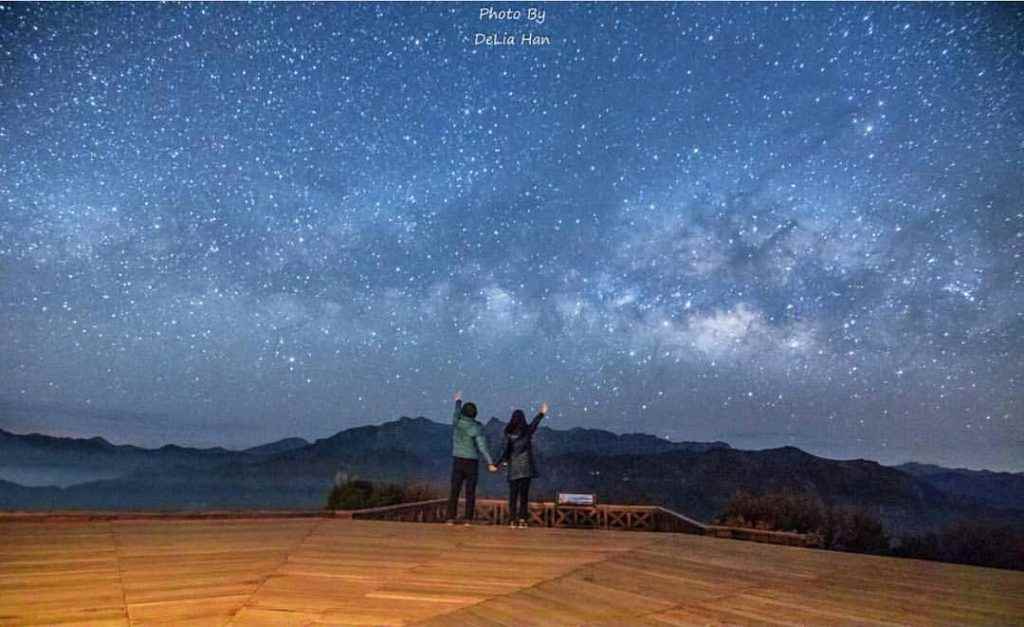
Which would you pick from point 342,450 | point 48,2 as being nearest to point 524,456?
point 48,2

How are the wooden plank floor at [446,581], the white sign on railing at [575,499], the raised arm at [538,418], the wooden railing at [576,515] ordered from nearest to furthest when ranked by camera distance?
the wooden plank floor at [446,581] → the raised arm at [538,418] → the wooden railing at [576,515] → the white sign on railing at [575,499]

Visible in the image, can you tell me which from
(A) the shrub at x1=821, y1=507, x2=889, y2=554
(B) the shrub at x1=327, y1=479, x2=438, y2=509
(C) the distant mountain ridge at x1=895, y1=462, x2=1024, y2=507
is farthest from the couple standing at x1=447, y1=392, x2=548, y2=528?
(C) the distant mountain ridge at x1=895, y1=462, x2=1024, y2=507

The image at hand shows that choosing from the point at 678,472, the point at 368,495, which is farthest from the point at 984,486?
the point at 368,495

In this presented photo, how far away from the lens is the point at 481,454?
8703 millimetres

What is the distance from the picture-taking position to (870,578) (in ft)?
16.2

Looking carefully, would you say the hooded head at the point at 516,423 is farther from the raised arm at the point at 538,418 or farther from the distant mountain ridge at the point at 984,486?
the distant mountain ridge at the point at 984,486

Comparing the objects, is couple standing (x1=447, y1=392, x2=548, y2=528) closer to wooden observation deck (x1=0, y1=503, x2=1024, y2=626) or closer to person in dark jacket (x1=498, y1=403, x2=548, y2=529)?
person in dark jacket (x1=498, y1=403, x2=548, y2=529)

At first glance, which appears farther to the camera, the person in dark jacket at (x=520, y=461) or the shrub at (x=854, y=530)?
the shrub at (x=854, y=530)

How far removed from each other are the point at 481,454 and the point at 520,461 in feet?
1.97

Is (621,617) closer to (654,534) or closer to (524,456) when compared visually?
(654,534)

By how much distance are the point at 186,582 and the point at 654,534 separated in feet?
17.4

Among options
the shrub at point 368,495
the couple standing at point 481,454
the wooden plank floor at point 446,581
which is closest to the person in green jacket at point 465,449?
the couple standing at point 481,454

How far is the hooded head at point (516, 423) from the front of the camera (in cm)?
888

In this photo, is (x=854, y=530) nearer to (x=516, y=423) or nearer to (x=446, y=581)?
(x=516, y=423)
